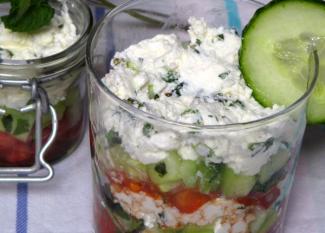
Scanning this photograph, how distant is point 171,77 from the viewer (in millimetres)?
591

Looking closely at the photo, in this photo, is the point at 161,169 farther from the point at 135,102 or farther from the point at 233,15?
the point at 233,15

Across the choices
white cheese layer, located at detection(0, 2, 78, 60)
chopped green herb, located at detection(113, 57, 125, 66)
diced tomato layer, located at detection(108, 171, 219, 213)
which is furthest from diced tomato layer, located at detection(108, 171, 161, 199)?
white cheese layer, located at detection(0, 2, 78, 60)

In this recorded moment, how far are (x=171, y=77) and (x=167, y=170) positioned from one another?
0.33 feet

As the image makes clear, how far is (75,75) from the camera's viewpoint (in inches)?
29.6

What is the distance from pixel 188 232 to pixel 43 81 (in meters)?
0.26

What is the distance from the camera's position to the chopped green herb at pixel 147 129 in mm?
516

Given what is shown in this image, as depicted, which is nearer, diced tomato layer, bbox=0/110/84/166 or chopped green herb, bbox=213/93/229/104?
chopped green herb, bbox=213/93/229/104

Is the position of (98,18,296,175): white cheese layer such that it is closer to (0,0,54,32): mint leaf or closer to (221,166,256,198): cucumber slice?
(221,166,256,198): cucumber slice

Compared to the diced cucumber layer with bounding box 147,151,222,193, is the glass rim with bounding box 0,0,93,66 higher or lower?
lower

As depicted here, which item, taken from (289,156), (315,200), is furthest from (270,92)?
(315,200)

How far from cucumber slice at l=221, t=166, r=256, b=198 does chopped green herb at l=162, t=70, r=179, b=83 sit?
0.11 m

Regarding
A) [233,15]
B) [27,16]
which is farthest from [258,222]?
[27,16]

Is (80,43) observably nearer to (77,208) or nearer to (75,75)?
(75,75)

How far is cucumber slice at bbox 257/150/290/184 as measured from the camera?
1.79 ft
